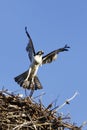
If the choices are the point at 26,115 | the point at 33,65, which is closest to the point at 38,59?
the point at 33,65

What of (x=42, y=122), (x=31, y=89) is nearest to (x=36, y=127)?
(x=42, y=122)

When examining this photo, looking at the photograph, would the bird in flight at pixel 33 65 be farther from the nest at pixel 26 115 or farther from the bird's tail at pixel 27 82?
the nest at pixel 26 115

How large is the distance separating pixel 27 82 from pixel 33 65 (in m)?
0.41

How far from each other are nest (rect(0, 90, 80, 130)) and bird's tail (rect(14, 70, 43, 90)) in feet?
8.61

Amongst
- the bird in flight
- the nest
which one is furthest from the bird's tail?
the nest

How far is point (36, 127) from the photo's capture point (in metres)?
12.0

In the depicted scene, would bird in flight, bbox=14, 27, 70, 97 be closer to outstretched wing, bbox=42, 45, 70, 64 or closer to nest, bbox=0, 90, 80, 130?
outstretched wing, bbox=42, 45, 70, 64

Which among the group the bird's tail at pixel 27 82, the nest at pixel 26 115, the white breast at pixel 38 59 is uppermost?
the white breast at pixel 38 59

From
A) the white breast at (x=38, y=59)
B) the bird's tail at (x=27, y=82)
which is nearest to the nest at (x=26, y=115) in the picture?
the bird's tail at (x=27, y=82)

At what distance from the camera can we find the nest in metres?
12.0

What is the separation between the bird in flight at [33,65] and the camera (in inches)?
603

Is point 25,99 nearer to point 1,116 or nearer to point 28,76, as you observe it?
point 1,116

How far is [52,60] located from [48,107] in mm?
3500

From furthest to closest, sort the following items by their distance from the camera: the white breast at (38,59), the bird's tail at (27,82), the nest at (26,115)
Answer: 1. the white breast at (38,59)
2. the bird's tail at (27,82)
3. the nest at (26,115)
